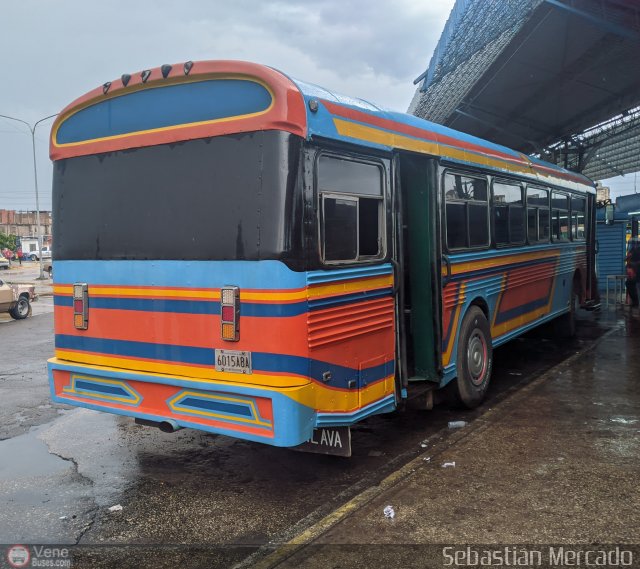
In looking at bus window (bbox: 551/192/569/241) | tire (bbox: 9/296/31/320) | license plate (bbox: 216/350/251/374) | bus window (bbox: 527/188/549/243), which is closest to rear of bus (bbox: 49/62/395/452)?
license plate (bbox: 216/350/251/374)

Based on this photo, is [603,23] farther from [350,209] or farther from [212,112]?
[212,112]

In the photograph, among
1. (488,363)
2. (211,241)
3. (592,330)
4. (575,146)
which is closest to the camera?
(211,241)

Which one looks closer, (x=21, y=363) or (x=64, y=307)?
(x=64, y=307)

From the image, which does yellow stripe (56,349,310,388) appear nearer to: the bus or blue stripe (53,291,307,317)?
the bus

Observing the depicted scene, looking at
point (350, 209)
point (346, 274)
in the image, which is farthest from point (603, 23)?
point (346, 274)

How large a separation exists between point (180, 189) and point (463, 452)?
3.16 m

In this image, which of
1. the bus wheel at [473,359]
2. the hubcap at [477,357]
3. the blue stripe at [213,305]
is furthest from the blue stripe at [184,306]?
the hubcap at [477,357]

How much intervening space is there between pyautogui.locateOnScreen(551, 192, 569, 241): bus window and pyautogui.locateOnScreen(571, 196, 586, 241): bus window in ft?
1.49

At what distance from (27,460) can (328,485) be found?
280 cm

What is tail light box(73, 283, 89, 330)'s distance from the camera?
4965 mm

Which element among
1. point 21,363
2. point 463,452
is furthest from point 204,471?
point 21,363

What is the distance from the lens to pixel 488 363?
6.96m

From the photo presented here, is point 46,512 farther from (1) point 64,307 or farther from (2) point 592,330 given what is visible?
(2) point 592,330

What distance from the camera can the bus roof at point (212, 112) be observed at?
161 inches
